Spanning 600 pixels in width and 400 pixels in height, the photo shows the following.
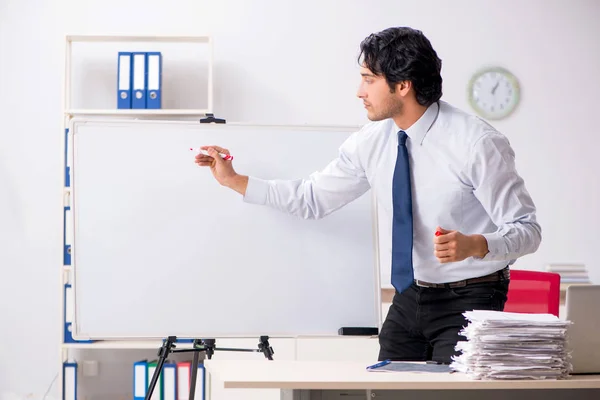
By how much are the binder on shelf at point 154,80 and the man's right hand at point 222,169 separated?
5.33 ft

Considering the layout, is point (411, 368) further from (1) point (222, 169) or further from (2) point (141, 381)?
(2) point (141, 381)

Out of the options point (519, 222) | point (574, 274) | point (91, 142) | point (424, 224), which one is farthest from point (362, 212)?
point (574, 274)

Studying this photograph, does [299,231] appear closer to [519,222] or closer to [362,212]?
[362,212]

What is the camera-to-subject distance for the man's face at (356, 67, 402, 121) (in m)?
2.22

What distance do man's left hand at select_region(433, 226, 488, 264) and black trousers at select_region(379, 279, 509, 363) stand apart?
217 mm

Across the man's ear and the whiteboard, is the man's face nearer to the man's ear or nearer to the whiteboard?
the man's ear

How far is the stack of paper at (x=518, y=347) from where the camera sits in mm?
1628

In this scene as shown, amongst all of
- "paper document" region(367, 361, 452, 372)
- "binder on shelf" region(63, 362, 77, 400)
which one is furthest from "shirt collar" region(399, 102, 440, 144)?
"binder on shelf" region(63, 362, 77, 400)

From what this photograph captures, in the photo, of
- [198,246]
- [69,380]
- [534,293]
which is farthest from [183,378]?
[534,293]

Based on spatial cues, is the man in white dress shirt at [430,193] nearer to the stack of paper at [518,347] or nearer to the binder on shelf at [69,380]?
the stack of paper at [518,347]

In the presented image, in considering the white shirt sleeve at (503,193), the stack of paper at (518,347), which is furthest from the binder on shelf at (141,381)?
the stack of paper at (518,347)

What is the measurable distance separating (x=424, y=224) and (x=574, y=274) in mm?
2533

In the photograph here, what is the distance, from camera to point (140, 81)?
13.3 ft

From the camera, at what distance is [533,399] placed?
5.66 ft
